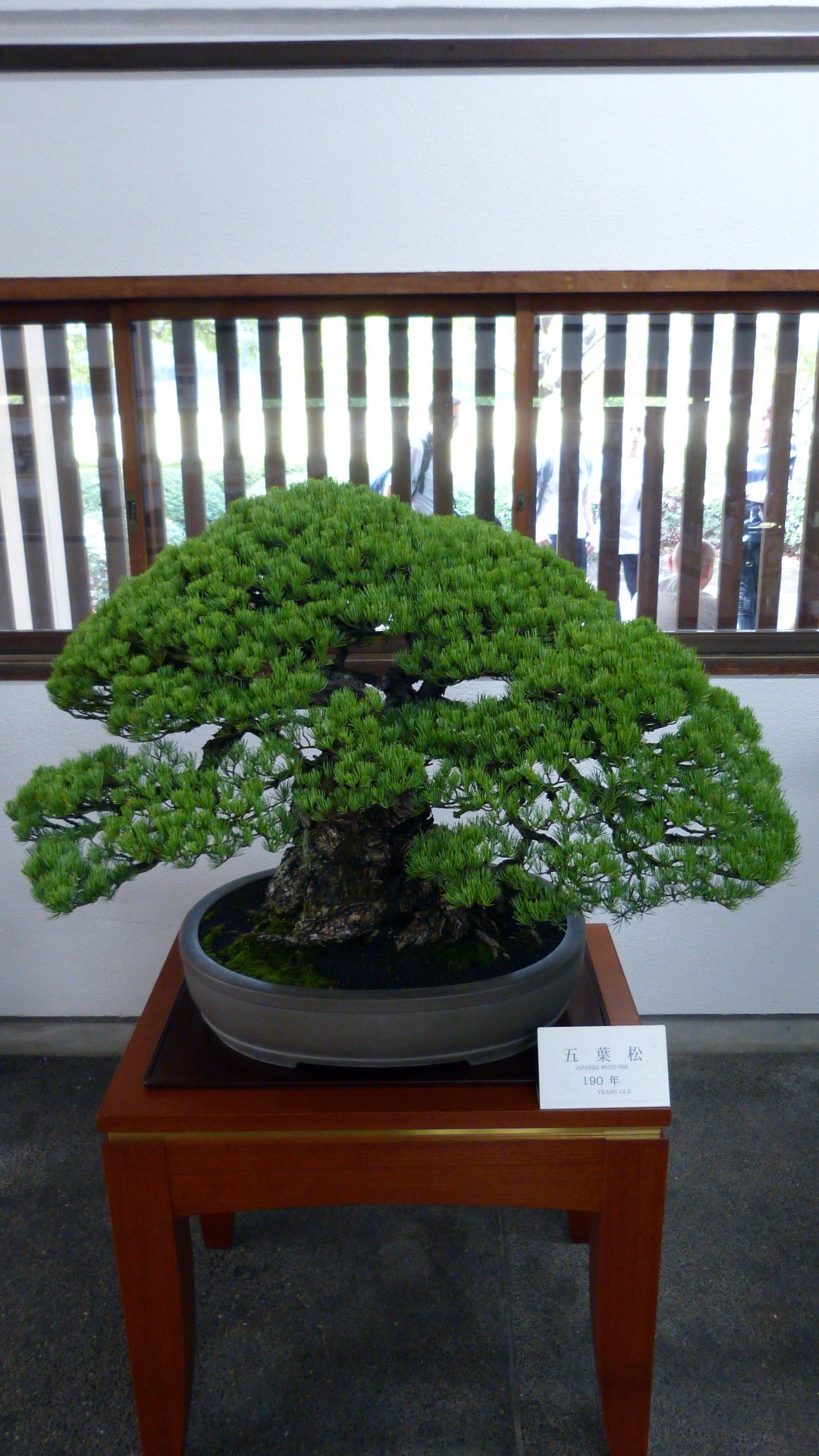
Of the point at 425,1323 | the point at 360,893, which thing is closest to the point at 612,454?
the point at 360,893

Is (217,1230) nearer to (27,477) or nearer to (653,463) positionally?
(27,477)

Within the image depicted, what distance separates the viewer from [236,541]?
44.8 inches

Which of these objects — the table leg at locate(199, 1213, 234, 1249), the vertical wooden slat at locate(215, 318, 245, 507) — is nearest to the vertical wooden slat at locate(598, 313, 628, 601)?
the vertical wooden slat at locate(215, 318, 245, 507)

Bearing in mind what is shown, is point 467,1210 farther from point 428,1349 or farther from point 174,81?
point 174,81

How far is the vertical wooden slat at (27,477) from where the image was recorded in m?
2.13

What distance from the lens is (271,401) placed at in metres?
2.10

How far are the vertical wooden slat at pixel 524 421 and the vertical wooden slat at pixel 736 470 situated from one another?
422mm

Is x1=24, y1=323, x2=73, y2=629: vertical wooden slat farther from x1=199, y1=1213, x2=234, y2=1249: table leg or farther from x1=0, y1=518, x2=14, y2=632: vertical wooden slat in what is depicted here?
x1=199, y1=1213, x2=234, y2=1249: table leg

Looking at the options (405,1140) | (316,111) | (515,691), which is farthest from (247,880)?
(316,111)

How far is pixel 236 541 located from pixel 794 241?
148cm

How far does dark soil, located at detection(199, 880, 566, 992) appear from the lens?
1129mm

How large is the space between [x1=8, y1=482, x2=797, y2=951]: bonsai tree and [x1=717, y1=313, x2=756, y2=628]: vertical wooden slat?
3.56ft

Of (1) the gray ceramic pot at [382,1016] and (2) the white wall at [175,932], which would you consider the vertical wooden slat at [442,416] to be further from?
(1) the gray ceramic pot at [382,1016]

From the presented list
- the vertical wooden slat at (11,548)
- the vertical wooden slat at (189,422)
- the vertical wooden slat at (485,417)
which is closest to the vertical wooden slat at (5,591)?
the vertical wooden slat at (11,548)
